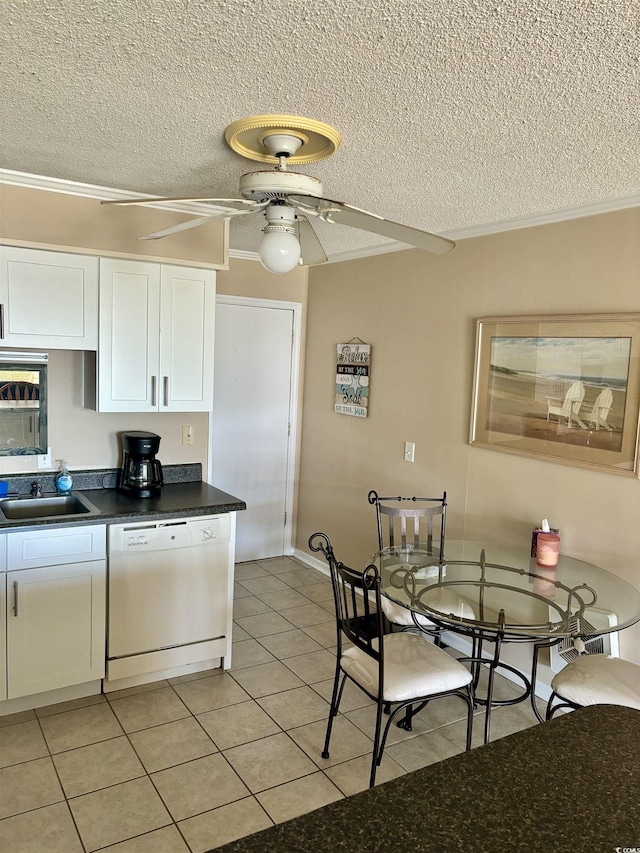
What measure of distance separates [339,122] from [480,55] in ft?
1.98

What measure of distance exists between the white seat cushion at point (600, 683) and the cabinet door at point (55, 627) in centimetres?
207

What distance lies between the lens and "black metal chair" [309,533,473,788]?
2.35 m

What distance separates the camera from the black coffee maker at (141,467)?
3.37m

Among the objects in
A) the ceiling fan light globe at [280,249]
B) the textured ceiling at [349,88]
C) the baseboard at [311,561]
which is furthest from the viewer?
the baseboard at [311,561]

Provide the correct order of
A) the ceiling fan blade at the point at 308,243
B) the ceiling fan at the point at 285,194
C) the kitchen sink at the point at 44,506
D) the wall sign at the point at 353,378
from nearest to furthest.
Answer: the ceiling fan at the point at 285,194, the ceiling fan blade at the point at 308,243, the kitchen sink at the point at 44,506, the wall sign at the point at 353,378

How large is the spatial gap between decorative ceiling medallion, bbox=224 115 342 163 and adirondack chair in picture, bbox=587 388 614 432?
165cm

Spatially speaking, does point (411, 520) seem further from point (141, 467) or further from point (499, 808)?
point (499, 808)

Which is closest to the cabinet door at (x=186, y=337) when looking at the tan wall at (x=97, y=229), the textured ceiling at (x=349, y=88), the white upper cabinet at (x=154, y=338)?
the white upper cabinet at (x=154, y=338)

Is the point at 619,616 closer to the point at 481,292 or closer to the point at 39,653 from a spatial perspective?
the point at 481,292

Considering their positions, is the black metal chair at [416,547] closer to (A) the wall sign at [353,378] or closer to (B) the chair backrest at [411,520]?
(B) the chair backrest at [411,520]

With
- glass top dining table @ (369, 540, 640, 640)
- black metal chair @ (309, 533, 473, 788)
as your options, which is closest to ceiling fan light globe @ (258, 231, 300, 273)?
black metal chair @ (309, 533, 473, 788)

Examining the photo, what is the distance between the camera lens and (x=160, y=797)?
93.9 inches

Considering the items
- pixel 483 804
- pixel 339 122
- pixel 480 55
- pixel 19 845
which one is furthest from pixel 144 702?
pixel 480 55

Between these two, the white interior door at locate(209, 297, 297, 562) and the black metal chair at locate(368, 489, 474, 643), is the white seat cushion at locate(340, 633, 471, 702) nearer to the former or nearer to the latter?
the black metal chair at locate(368, 489, 474, 643)
